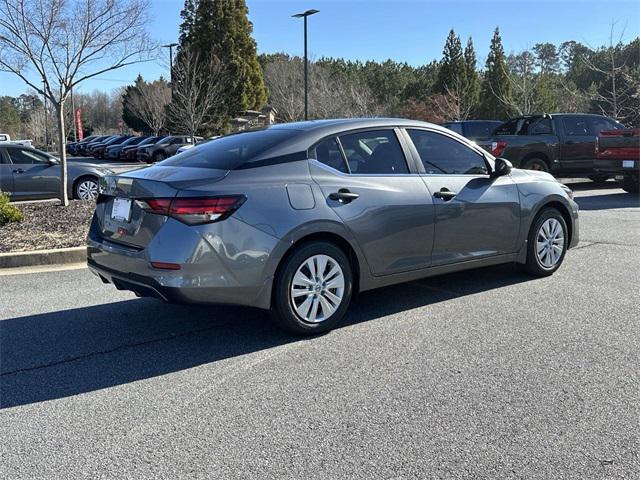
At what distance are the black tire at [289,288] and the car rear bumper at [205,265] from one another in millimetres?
102

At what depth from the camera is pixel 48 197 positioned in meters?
12.4

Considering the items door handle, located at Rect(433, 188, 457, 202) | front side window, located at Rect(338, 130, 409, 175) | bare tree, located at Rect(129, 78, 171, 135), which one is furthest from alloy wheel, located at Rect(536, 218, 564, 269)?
bare tree, located at Rect(129, 78, 171, 135)

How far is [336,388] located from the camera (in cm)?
369

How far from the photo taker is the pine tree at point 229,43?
1657 inches

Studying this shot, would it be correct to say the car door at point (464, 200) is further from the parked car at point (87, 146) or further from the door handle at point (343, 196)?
the parked car at point (87, 146)

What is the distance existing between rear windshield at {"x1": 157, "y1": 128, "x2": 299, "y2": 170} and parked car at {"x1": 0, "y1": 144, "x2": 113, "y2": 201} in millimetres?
7543

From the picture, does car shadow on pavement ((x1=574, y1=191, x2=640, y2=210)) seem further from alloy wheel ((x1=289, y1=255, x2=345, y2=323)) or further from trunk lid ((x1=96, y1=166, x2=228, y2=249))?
trunk lid ((x1=96, y1=166, x2=228, y2=249))

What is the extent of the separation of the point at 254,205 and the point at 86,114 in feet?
304

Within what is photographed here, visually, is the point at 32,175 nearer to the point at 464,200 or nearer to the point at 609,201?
the point at 464,200

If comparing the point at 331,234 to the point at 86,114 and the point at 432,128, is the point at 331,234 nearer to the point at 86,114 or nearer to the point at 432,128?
the point at 432,128

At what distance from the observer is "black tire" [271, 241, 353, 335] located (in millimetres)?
4340

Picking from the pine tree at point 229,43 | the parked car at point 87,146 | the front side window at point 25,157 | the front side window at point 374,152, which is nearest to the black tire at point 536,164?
the front side window at point 374,152

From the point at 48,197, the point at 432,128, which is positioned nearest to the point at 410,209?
the point at 432,128

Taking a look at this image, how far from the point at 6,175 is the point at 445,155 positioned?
9800 millimetres
